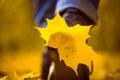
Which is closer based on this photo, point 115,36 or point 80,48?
point 80,48

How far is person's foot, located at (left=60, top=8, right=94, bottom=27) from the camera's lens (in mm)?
778

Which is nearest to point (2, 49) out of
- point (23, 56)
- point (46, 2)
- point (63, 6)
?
point (23, 56)

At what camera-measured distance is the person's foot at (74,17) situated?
778 mm

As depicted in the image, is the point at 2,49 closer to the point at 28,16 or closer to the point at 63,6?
the point at 28,16

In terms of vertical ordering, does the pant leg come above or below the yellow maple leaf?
above

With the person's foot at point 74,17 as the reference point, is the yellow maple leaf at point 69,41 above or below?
below

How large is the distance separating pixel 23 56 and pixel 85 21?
0.61 meters

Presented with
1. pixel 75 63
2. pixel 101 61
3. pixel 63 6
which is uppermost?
pixel 63 6

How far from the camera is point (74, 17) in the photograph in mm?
793

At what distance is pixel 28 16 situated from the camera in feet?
5.01

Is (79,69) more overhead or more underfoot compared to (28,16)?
more underfoot

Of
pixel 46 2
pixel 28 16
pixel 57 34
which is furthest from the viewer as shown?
pixel 28 16

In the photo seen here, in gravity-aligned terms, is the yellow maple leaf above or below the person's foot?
below

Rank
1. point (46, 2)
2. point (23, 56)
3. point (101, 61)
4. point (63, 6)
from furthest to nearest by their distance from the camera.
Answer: point (23, 56)
point (101, 61)
point (46, 2)
point (63, 6)
